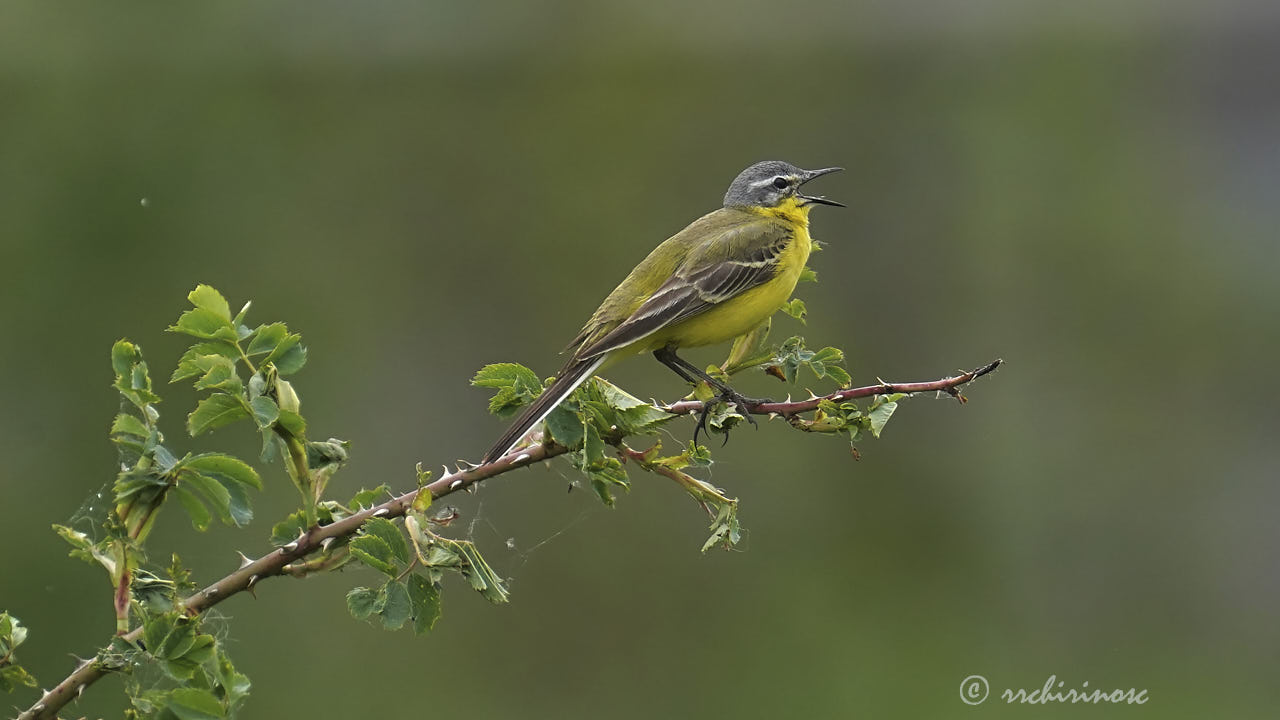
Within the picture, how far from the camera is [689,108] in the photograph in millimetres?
9188

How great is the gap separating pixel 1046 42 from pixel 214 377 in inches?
356

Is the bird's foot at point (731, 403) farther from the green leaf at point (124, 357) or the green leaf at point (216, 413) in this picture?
the green leaf at point (124, 357)

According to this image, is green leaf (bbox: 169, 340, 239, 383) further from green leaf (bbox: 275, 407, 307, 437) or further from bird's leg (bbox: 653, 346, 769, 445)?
bird's leg (bbox: 653, 346, 769, 445)

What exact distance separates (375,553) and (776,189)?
11.0 feet

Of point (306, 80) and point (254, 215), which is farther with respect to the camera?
point (306, 80)

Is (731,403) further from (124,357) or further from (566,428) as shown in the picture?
(124,357)

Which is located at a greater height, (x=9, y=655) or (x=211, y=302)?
(x=211, y=302)

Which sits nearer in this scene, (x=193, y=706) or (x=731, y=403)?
(x=193, y=706)

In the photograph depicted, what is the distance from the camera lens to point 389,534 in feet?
6.81

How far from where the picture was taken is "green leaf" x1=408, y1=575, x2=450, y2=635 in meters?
2.04

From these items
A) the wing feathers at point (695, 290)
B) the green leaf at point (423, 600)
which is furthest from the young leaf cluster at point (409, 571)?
the wing feathers at point (695, 290)

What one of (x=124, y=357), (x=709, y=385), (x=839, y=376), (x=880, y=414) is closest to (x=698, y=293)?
(x=709, y=385)

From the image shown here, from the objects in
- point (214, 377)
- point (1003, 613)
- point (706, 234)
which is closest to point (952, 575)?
point (1003, 613)

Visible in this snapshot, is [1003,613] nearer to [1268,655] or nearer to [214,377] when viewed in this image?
[1268,655]
